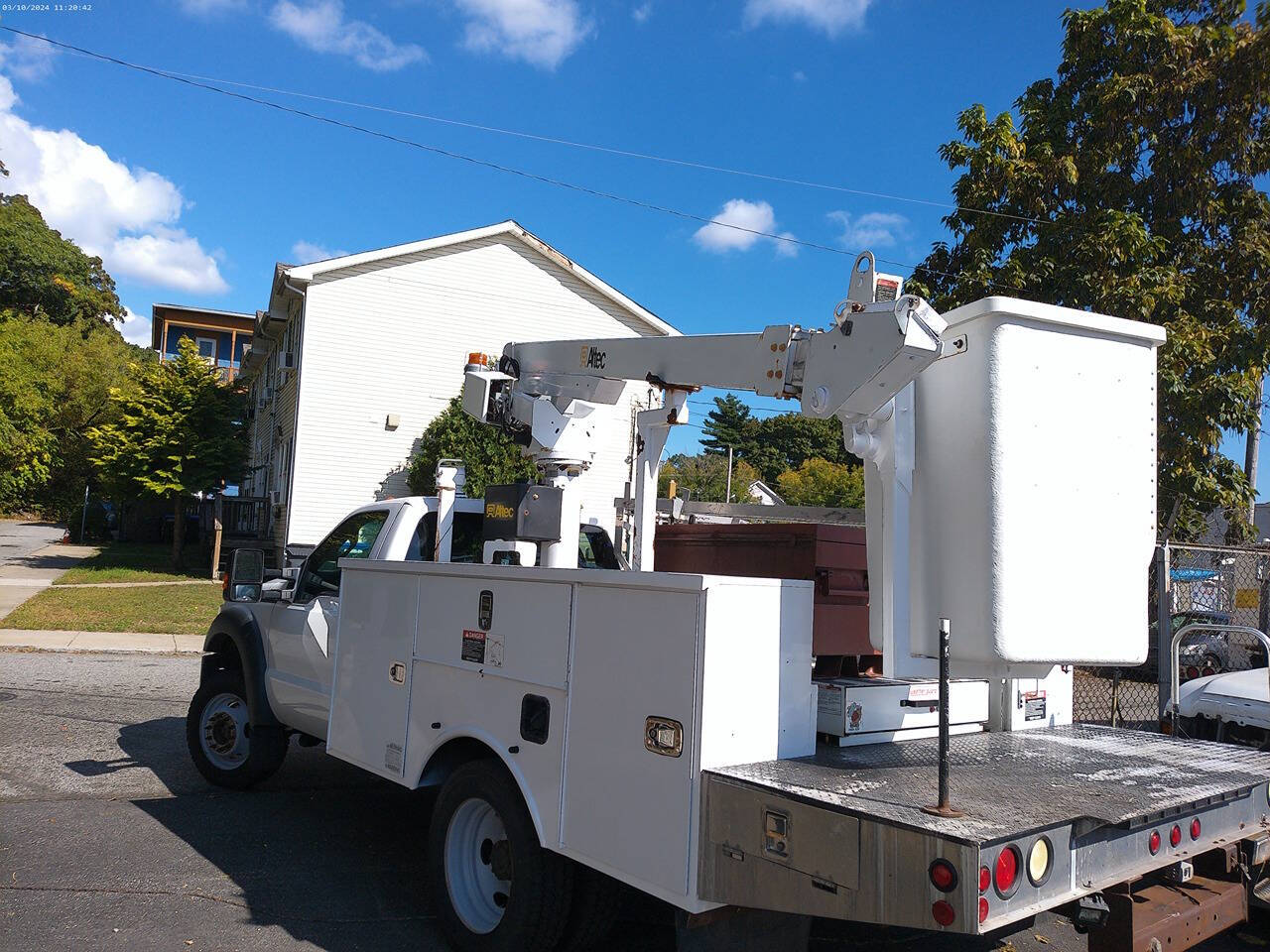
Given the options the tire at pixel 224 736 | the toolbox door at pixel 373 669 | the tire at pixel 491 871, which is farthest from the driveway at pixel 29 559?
the tire at pixel 491 871

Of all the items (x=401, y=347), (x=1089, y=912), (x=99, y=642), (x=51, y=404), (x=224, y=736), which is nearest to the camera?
(x=1089, y=912)

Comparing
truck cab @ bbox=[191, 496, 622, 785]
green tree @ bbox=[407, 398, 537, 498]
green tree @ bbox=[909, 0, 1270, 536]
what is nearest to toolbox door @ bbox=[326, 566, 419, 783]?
truck cab @ bbox=[191, 496, 622, 785]

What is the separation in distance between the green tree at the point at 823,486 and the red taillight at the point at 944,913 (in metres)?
36.9

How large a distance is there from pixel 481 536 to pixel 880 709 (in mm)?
2843

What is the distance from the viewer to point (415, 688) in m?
4.64

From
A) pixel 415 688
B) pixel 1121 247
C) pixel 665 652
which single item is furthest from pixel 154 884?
pixel 1121 247

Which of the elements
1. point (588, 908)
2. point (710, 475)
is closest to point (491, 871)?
point (588, 908)

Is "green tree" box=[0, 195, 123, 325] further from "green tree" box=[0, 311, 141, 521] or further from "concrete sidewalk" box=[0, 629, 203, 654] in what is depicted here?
"concrete sidewalk" box=[0, 629, 203, 654]

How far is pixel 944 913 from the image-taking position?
2.60 metres

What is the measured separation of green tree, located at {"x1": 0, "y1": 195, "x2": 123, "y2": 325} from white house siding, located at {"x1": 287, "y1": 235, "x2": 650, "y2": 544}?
35302 mm

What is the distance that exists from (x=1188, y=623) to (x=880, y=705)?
7.88m

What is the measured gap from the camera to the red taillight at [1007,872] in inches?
105

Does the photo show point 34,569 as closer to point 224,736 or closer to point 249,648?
point 224,736

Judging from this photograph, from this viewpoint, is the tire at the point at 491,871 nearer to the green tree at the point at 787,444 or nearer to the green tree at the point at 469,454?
the green tree at the point at 469,454
